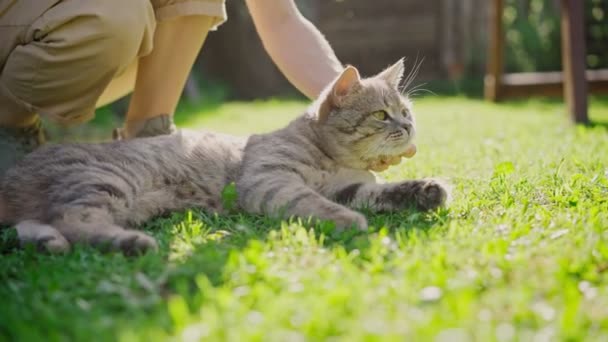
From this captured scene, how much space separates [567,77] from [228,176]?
11.3 feet

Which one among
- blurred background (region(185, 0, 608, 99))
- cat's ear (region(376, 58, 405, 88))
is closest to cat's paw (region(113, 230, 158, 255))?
cat's ear (region(376, 58, 405, 88))

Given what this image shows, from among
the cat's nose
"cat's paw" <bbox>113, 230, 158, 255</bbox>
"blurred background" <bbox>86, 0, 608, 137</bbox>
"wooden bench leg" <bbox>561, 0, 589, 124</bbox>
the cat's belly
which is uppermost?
"cat's paw" <bbox>113, 230, 158, 255</bbox>

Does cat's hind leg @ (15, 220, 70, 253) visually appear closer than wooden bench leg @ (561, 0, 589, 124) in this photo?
Yes

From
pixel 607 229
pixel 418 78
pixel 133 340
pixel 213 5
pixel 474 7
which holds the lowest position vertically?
pixel 418 78

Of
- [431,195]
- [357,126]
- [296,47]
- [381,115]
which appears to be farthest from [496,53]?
[431,195]

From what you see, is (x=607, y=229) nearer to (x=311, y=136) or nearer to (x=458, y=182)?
(x=458, y=182)

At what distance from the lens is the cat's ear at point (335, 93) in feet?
8.54

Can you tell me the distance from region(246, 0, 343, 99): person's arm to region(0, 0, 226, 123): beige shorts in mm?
574

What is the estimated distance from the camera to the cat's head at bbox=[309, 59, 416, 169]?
2652 millimetres

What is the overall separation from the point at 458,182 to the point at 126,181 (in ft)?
4.83

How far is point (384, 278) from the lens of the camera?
1564mm

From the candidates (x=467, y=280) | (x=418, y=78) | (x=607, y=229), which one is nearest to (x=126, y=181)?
(x=467, y=280)

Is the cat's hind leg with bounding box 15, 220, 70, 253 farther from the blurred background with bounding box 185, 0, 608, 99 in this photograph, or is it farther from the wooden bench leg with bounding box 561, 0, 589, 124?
the blurred background with bounding box 185, 0, 608, 99

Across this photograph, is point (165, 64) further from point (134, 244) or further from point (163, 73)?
point (134, 244)
